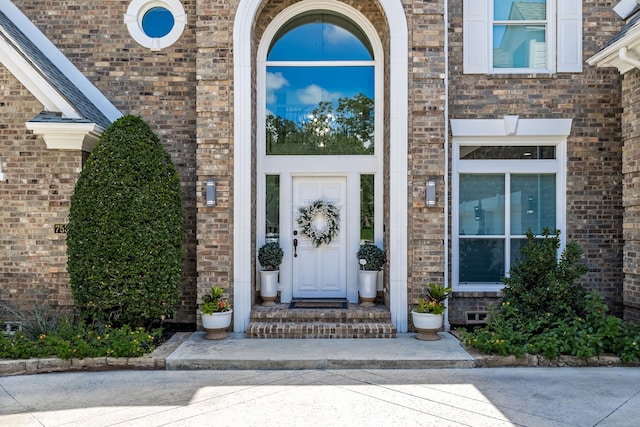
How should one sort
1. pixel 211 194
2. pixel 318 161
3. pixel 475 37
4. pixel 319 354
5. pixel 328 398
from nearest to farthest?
1. pixel 328 398
2. pixel 319 354
3. pixel 211 194
4. pixel 475 37
5. pixel 318 161

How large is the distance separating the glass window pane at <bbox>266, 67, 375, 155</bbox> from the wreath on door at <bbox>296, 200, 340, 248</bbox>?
934mm

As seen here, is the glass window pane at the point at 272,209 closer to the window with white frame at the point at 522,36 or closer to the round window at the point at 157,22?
the round window at the point at 157,22

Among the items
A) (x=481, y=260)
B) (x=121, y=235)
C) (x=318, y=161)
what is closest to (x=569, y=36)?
(x=481, y=260)

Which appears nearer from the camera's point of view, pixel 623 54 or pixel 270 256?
pixel 623 54

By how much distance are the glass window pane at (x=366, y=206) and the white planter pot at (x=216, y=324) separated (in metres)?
2.65

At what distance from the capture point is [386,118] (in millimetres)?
8094

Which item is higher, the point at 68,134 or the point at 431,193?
the point at 68,134

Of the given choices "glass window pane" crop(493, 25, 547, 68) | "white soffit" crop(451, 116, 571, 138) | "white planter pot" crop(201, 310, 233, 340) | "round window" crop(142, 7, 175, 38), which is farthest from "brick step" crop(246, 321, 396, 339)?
"round window" crop(142, 7, 175, 38)

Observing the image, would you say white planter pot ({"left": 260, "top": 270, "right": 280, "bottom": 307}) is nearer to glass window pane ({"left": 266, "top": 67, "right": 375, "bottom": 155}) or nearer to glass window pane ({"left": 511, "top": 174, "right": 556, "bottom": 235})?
glass window pane ({"left": 266, "top": 67, "right": 375, "bottom": 155})

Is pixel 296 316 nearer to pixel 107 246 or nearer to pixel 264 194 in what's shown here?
pixel 264 194

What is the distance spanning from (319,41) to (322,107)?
44.1 inches

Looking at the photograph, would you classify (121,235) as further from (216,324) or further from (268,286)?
(268,286)

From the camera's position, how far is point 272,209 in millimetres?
8508

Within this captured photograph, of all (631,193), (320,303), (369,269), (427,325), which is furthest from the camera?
(320,303)
